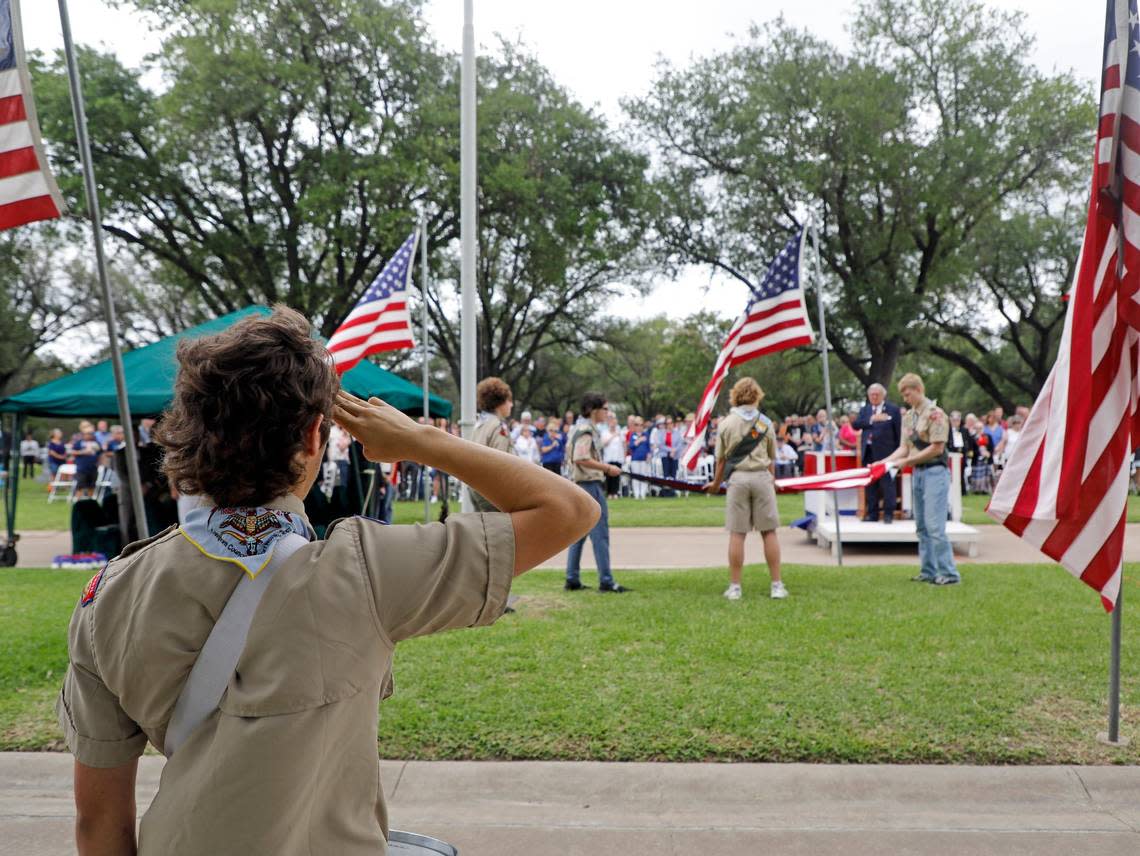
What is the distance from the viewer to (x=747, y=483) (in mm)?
8070

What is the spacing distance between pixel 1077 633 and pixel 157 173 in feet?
79.8

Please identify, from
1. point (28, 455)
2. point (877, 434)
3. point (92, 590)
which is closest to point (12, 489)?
point (92, 590)

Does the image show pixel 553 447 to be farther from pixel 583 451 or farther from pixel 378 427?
pixel 378 427

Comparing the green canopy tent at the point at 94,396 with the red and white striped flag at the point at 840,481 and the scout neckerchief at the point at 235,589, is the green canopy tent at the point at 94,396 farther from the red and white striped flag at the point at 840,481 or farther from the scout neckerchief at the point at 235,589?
the scout neckerchief at the point at 235,589

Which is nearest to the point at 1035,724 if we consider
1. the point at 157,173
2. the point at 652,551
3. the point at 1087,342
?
the point at 1087,342

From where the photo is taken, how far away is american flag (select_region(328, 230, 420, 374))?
979 centimetres

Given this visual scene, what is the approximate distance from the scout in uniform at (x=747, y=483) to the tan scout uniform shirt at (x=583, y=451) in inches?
44.8

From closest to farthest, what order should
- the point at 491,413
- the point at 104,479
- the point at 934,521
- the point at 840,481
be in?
the point at 491,413 < the point at 934,521 < the point at 840,481 < the point at 104,479

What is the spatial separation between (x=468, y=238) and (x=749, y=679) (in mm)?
4574

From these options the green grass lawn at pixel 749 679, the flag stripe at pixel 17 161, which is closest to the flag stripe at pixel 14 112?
the flag stripe at pixel 17 161

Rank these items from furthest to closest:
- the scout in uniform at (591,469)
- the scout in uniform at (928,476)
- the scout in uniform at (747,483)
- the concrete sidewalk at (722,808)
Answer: the scout in uniform at (928,476) < the scout in uniform at (591,469) < the scout in uniform at (747,483) < the concrete sidewalk at (722,808)

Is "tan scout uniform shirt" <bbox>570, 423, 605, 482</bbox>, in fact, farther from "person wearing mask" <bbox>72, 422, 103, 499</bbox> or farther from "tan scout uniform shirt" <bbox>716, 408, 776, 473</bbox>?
"person wearing mask" <bbox>72, 422, 103, 499</bbox>

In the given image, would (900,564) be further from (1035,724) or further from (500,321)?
(500,321)

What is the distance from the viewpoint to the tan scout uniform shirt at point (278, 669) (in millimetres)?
1337
